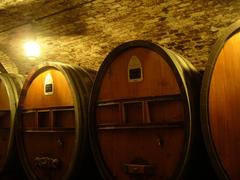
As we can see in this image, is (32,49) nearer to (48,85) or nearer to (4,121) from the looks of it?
(4,121)

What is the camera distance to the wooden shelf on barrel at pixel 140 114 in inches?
100

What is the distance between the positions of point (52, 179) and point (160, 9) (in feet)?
8.84

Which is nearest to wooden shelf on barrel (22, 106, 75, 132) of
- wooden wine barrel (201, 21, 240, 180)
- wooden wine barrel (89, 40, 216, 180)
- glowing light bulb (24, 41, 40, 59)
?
wooden wine barrel (89, 40, 216, 180)

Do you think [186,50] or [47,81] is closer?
[47,81]

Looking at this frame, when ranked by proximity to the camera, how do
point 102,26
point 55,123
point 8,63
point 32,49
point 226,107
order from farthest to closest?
1. point 8,63
2. point 32,49
3. point 102,26
4. point 55,123
5. point 226,107

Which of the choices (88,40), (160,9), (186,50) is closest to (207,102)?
(186,50)

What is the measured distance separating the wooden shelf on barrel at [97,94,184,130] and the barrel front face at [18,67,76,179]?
1.47 feet

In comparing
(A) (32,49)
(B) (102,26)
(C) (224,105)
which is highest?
(B) (102,26)

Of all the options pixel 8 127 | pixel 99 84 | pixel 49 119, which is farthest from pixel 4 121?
pixel 99 84

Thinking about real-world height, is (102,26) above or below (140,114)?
above

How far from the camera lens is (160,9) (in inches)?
166

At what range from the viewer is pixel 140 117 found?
2777mm

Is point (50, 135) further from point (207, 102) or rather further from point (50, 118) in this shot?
point (207, 102)

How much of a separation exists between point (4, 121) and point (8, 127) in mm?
129
